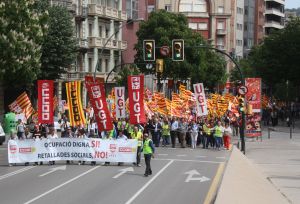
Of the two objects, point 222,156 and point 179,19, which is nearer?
point 222,156

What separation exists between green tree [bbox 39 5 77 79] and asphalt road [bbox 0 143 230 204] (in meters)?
22.2

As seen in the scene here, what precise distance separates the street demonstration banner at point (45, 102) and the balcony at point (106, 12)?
41545 mm

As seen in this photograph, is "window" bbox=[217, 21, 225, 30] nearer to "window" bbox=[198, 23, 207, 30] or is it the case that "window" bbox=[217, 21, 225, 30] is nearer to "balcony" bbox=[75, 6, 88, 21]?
"window" bbox=[198, 23, 207, 30]

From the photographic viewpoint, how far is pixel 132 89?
107 feet

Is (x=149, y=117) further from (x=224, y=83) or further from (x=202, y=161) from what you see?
(x=224, y=83)

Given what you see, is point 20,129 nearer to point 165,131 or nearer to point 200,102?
point 165,131

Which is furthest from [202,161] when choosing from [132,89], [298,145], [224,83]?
[224,83]

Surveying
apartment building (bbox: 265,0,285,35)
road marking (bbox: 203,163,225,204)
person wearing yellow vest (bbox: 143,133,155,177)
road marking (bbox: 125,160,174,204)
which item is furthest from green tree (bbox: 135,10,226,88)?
apartment building (bbox: 265,0,285,35)

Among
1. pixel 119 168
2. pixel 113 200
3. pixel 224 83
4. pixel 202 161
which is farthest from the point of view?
pixel 224 83

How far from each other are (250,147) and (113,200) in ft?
73.7

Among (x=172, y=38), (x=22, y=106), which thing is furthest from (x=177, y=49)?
(x=172, y=38)

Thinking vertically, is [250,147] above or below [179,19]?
below

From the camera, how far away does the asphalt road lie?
18594 millimetres

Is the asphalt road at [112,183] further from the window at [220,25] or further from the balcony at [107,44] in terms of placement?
the window at [220,25]
